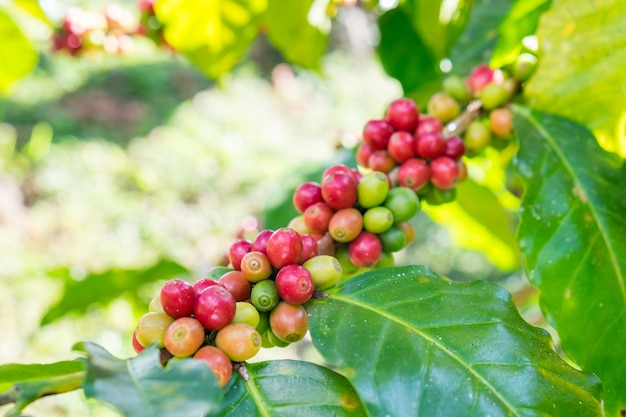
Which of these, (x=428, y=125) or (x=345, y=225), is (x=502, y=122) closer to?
(x=428, y=125)

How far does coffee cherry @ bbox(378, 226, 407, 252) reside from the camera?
3.77 ft

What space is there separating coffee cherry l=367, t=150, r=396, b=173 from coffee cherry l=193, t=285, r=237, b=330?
568 mm

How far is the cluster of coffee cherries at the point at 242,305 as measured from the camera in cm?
82

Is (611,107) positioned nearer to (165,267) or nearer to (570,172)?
(570,172)

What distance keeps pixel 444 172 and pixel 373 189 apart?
0.66ft

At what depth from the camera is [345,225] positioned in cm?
108

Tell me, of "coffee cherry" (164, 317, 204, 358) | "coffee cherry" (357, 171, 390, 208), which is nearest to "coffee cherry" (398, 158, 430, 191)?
"coffee cherry" (357, 171, 390, 208)

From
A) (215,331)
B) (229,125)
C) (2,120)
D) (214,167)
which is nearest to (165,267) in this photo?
(215,331)

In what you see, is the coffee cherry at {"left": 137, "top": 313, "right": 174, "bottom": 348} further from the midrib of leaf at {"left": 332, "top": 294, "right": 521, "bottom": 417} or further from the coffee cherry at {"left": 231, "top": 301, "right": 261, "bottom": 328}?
the midrib of leaf at {"left": 332, "top": 294, "right": 521, "bottom": 417}

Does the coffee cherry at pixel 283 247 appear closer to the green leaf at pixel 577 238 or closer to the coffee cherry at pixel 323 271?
the coffee cherry at pixel 323 271

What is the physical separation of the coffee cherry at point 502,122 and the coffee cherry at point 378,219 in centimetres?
38

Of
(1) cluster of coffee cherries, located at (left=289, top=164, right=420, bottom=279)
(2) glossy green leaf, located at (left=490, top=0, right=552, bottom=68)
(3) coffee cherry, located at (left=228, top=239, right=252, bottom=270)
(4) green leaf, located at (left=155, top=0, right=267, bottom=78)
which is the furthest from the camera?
(4) green leaf, located at (left=155, top=0, right=267, bottom=78)

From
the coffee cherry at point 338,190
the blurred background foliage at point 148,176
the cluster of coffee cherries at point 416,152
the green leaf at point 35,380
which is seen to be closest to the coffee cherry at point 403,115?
the cluster of coffee cherries at point 416,152

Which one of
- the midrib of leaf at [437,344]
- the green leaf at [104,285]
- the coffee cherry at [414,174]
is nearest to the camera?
the midrib of leaf at [437,344]
